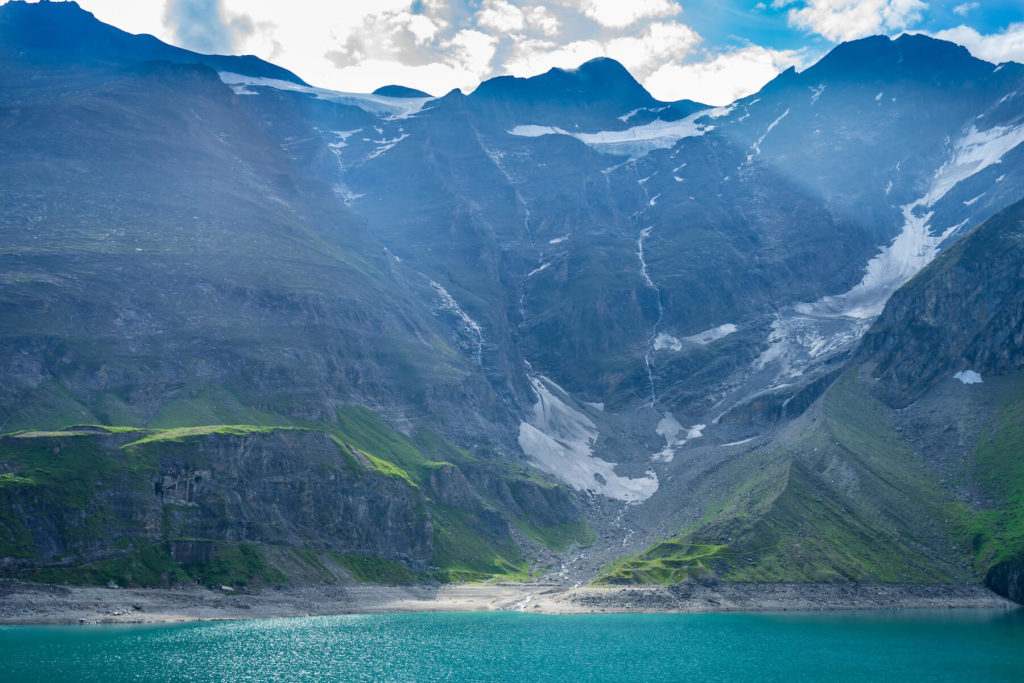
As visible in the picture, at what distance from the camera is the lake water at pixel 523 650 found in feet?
357

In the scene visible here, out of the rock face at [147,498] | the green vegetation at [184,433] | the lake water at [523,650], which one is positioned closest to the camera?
the lake water at [523,650]

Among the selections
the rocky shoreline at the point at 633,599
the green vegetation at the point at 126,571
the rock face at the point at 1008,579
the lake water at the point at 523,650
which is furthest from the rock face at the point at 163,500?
the rock face at the point at 1008,579

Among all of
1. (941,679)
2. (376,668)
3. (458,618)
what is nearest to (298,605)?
(458,618)

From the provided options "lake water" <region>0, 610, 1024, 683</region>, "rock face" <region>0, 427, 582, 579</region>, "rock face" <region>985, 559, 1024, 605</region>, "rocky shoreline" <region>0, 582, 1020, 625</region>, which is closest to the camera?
"lake water" <region>0, 610, 1024, 683</region>

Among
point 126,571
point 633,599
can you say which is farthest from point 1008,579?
point 126,571

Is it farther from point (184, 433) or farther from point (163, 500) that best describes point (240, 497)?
point (184, 433)

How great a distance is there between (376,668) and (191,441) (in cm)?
9086

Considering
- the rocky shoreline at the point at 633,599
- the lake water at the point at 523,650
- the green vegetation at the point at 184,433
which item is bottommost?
the rocky shoreline at the point at 633,599

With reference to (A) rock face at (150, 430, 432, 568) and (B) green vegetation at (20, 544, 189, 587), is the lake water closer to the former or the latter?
(B) green vegetation at (20, 544, 189, 587)

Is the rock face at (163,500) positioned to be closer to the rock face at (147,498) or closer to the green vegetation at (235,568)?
the rock face at (147,498)

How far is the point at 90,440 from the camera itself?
6727 inches

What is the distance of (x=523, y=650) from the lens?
132125 millimetres

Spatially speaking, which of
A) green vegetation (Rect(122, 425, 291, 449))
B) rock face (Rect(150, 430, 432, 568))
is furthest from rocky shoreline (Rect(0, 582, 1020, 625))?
green vegetation (Rect(122, 425, 291, 449))

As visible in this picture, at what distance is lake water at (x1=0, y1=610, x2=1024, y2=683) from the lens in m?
109
